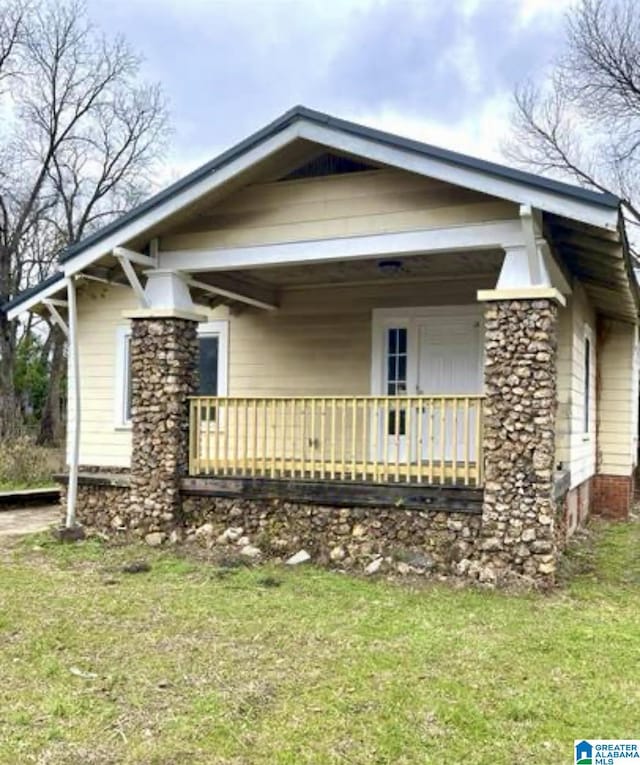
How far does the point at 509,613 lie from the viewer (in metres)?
6.10

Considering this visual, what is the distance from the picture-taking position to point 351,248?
778 centimetres

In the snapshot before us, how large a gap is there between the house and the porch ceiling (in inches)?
2.2

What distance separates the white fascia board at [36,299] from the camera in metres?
10.7

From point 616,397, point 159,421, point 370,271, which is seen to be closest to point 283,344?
point 370,271

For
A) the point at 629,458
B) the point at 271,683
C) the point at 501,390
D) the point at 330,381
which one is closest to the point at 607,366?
the point at 629,458

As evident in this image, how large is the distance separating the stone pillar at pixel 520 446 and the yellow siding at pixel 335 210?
1085mm

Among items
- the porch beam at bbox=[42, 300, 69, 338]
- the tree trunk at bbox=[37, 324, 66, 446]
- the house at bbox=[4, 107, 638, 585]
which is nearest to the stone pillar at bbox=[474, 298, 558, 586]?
the house at bbox=[4, 107, 638, 585]

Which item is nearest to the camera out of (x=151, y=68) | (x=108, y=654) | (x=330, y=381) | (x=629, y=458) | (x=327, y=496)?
(x=108, y=654)

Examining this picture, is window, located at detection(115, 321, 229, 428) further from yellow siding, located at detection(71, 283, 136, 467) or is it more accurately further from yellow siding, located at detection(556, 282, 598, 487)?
yellow siding, located at detection(556, 282, 598, 487)

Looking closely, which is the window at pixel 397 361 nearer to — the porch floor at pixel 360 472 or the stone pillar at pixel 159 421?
the porch floor at pixel 360 472

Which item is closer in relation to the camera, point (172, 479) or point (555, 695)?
point (555, 695)

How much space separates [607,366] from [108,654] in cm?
1004

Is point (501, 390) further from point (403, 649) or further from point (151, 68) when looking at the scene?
point (151, 68)

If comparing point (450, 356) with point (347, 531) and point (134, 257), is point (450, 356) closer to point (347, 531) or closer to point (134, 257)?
point (347, 531)
